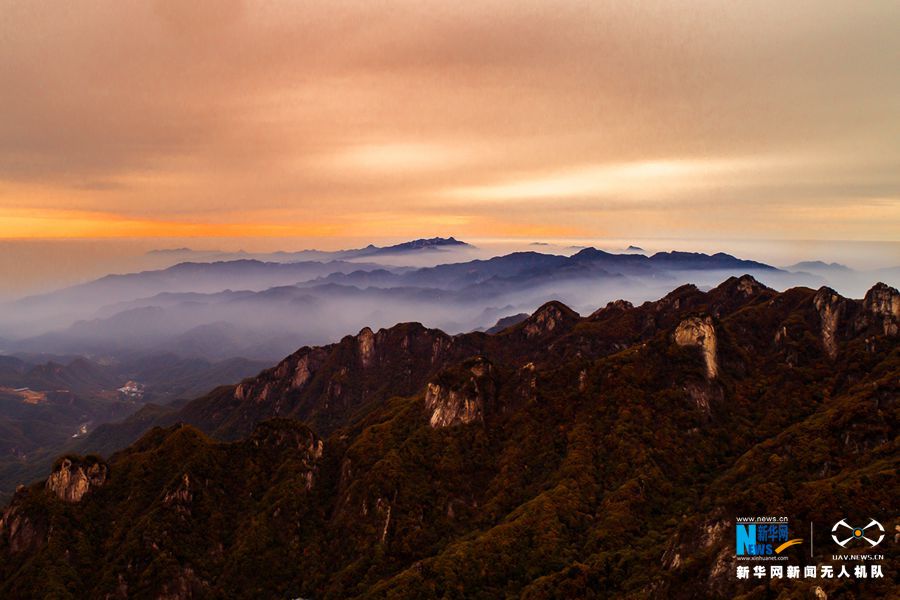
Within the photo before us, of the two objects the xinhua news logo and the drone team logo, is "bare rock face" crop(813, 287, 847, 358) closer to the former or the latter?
the drone team logo

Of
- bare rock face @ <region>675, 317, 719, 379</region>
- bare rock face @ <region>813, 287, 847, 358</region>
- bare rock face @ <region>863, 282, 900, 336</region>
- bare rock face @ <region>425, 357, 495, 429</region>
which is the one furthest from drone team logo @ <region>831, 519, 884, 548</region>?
bare rock face @ <region>813, 287, 847, 358</region>

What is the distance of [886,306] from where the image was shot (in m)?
180

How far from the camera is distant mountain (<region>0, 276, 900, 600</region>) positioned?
4537 inches

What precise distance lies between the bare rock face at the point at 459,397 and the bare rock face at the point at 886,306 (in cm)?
13699

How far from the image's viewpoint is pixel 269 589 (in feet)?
464

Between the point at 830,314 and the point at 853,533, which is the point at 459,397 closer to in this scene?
the point at 853,533

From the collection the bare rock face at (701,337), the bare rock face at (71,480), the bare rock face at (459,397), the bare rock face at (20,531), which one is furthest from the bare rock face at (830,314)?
the bare rock face at (20,531)

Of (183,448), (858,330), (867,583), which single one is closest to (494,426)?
(183,448)

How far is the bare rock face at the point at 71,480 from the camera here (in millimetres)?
153875

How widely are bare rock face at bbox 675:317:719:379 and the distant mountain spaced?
25.8 inches

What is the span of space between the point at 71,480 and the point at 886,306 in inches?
10653

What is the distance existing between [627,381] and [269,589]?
126m

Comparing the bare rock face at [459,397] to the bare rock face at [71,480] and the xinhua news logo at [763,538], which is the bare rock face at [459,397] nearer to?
the xinhua news logo at [763,538]

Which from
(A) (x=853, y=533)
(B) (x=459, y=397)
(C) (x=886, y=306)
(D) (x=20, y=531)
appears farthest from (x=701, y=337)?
(D) (x=20, y=531)
